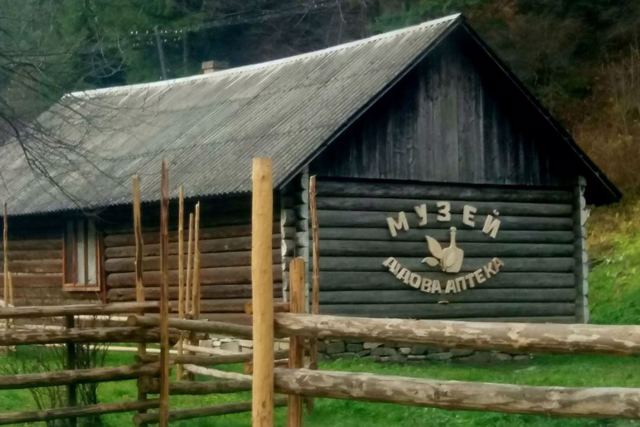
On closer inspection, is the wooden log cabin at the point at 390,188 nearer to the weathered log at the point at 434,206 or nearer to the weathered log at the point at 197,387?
the weathered log at the point at 434,206

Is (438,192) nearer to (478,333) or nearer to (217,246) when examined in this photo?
(217,246)

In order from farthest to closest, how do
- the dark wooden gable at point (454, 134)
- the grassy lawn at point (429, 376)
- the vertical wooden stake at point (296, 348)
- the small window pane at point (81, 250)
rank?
the small window pane at point (81, 250), the dark wooden gable at point (454, 134), the grassy lawn at point (429, 376), the vertical wooden stake at point (296, 348)

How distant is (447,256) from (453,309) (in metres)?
0.80

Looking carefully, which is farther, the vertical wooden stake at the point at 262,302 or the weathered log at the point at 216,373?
the weathered log at the point at 216,373

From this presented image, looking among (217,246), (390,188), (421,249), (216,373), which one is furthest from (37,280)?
(216,373)

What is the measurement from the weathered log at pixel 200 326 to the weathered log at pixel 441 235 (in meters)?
7.38

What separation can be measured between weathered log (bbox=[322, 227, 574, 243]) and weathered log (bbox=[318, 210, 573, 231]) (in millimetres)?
61

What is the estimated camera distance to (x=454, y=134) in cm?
2055

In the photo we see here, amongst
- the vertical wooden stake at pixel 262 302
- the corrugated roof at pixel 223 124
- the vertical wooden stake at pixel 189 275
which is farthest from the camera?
the corrugated roof at pixel 223 124

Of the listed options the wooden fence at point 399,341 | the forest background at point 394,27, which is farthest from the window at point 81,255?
the wooden fence at point 399,341

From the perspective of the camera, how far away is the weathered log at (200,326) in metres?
11.5

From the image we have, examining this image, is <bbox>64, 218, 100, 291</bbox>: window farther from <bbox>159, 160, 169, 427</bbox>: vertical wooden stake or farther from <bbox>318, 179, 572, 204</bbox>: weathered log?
<bbox>159, 160, 169, 427</bbox>: vertical wooden stake

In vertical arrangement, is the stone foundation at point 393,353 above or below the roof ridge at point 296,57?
below

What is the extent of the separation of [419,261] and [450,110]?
7.63ft
